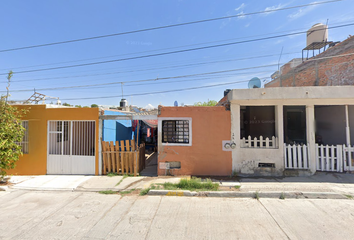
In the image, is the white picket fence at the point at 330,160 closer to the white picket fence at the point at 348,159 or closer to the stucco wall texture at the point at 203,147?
the white picket fence at the point at 348,159

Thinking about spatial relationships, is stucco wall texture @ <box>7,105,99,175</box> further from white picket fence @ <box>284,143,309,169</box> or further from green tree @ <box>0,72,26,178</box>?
white picket fence @ <box>284,143,309,169</box>

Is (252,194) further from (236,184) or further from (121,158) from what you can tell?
(121,158)

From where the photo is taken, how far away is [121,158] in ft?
21.8

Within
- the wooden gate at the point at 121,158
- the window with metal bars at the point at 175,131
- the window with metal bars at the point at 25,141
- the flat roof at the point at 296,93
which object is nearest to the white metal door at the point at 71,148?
the wooden gate at the point at 121,158

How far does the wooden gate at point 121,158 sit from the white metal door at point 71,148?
1.91 feet

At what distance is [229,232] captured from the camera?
10.2 ft

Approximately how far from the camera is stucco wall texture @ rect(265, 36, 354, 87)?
28.7 feet

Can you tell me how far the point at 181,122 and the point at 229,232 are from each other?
412 centimetres

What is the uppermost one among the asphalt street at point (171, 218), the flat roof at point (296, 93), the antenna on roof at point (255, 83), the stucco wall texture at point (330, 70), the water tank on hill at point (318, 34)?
the water tank on hill at point (318, 34)

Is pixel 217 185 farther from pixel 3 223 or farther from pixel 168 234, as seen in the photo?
pixel 3 223

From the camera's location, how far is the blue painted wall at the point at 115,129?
282 inches

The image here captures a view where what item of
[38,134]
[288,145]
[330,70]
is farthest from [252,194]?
[330,70]

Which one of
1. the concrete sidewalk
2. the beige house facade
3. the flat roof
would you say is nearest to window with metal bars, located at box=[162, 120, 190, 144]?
the concrete sidewalk

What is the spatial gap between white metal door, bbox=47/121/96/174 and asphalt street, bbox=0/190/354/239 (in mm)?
1988
